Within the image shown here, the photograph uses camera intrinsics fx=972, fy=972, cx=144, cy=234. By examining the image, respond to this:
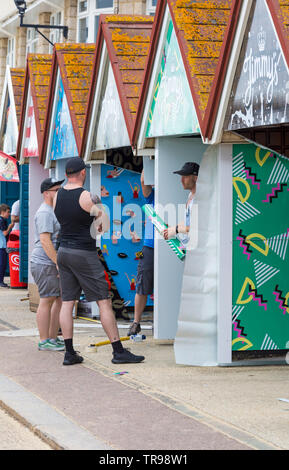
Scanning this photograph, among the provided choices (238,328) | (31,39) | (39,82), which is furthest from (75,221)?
(31,39)

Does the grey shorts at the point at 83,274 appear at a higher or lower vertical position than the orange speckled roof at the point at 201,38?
lower

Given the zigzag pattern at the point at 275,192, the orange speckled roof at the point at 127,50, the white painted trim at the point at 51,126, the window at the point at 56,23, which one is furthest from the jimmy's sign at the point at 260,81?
the window at the point at 56,23

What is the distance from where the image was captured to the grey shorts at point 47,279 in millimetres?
9617

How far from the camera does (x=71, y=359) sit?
879 centimetres

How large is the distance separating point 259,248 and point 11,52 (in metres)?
26.4

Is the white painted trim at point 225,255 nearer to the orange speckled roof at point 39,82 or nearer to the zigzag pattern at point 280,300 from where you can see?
the zigzag pattern at point 280,300

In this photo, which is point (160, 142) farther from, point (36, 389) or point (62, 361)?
point (36, 389)

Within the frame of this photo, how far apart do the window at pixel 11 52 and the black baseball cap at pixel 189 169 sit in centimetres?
2494

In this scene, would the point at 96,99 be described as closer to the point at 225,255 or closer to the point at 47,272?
the point at 47,272

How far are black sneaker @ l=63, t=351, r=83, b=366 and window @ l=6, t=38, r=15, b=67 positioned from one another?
25375 mm

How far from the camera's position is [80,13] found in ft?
85.2

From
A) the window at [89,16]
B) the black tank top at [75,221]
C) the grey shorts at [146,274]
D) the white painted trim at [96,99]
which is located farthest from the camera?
the window at [89,16]

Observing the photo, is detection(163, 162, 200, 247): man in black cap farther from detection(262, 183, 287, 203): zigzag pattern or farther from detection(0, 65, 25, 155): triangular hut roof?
detection(0, 65, 25, 155): triangular hut roof
